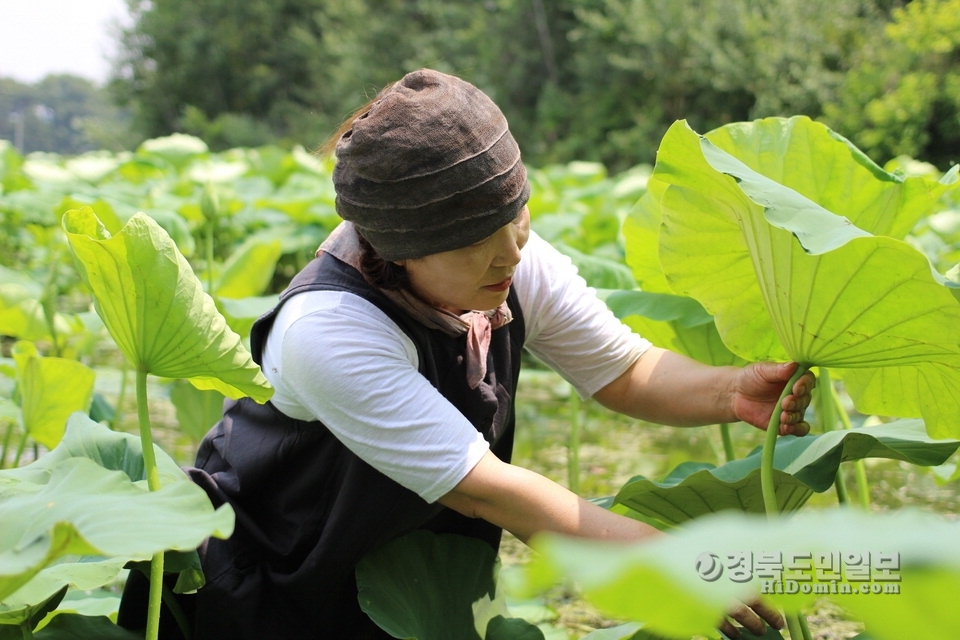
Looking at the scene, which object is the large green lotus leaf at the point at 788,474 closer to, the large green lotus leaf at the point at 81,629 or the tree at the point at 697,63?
the large green lotus leaf at the point at 81,629

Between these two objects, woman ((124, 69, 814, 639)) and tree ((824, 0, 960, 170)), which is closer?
woman ((124, 69, 814, 639))

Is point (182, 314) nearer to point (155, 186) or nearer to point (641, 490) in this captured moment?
point (641, 490)

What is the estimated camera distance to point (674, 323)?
1.42 metres

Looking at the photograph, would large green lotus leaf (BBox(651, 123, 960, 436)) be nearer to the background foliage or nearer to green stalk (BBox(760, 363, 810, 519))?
green stalk (BBox(760, 363, 810, 519))

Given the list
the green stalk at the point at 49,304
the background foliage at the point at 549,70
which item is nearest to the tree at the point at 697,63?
the background foliage at the point at 549,70

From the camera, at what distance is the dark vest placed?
3.77 ft

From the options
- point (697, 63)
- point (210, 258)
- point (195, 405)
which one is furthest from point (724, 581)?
point (697, 63)

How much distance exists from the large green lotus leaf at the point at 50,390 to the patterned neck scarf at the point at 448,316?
47 cm

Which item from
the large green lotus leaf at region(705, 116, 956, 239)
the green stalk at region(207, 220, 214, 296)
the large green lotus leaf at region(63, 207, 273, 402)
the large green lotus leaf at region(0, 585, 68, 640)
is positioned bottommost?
the large green lotus leaf at region(0, 585, 68, 640)

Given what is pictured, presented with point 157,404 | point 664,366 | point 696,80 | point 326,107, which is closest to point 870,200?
point 664,366

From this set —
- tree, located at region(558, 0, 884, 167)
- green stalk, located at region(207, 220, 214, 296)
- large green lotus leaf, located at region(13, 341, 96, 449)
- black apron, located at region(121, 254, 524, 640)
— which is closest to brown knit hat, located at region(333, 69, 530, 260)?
black apron, located at region(121, 254, 524, 640)

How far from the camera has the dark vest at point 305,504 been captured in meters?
1.15

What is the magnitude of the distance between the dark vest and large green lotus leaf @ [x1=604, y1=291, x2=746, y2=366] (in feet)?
0.56

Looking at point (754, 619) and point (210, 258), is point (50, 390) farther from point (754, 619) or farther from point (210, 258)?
point (754, 619)
